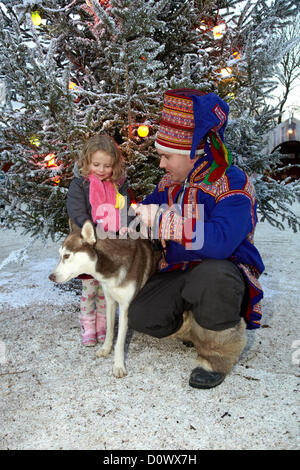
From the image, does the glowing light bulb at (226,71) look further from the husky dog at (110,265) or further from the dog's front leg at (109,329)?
the dog's front leg at (109,329)

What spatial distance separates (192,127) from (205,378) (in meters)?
1.65

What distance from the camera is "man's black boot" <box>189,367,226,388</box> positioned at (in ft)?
7.39

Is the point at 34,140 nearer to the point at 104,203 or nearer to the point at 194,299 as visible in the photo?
the point at 104,203

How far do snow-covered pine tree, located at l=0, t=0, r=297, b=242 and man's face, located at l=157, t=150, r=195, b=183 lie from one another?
76 cm

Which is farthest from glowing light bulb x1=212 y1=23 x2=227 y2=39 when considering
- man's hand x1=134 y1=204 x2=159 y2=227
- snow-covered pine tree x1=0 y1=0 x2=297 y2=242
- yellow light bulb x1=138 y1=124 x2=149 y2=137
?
man's hand x1=134 y1=204 x2=159 y2=227

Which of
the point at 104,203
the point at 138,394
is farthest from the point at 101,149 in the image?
the point at 138,394

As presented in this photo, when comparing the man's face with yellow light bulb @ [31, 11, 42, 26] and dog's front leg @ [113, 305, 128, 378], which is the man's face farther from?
yellow light bulb @ [31, 11, 42, 26]

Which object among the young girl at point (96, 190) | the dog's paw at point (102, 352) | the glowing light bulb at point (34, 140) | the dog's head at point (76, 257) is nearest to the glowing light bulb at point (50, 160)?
the glowing light bulb at point (34, 140)

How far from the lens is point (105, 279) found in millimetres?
2453

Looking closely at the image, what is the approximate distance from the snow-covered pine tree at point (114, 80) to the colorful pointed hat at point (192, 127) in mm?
718

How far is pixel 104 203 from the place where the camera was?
2803 mm

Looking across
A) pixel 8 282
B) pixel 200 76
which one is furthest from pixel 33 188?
pixel 200 76

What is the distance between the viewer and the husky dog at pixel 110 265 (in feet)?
7.78
